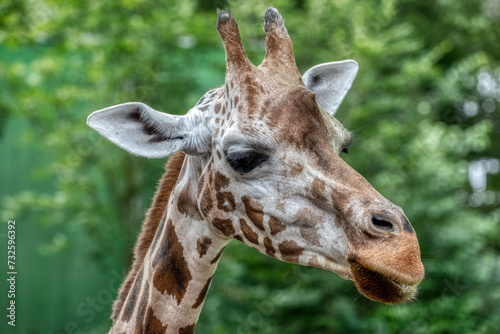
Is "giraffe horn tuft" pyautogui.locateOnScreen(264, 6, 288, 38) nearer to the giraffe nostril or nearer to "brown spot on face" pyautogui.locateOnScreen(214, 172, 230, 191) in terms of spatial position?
"brown spot on face" pyautogui.locateOnScreen(214, 172, 230, 191)

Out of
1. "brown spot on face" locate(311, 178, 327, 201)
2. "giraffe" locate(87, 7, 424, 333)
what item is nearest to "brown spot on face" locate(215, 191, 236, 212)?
"giraffe" locate(87, 7, 424, 333)

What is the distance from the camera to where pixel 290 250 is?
7.95ft

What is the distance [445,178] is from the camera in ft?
23.2

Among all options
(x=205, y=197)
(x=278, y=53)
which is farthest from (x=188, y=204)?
(x=278, y=53)

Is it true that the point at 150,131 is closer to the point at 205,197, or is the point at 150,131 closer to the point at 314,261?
the point at 205,197

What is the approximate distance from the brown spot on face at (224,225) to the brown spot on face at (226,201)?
51 millimetres

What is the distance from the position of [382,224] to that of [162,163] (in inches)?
192

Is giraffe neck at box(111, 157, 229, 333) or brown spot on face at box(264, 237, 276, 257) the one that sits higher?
brown spot on face at box(264, 237, 276, 257)

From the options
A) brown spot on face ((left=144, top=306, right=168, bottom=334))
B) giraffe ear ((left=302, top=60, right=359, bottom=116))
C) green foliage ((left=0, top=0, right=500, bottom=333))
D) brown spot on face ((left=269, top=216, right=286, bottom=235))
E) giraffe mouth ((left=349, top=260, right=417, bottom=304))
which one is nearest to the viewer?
giraffe mouth ((left=349, top=260, right=417, bottom=304))

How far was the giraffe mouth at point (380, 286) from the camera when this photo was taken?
6.85 feet

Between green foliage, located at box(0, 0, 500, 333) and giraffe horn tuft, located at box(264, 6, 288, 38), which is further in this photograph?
green foliage, located at box(0, 0, 500, 333)

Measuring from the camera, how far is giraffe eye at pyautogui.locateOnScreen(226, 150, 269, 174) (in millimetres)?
2449

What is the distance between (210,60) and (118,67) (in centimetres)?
124

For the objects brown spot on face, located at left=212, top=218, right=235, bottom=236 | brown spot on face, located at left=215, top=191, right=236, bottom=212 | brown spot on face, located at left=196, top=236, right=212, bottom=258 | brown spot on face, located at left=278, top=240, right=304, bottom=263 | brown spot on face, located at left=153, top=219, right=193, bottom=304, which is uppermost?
brown spot on face, located at left=215, top=191, right=236, bottom=212
